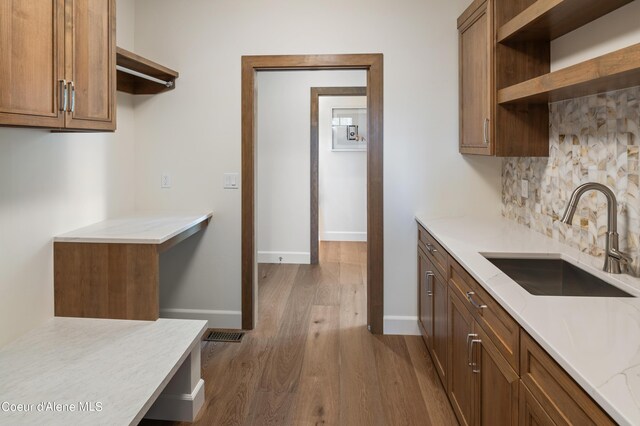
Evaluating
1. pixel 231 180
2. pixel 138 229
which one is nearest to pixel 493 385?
pixel 138 229

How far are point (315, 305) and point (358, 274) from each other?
3.66 ft

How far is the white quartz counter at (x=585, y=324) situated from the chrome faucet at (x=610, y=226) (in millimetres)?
44

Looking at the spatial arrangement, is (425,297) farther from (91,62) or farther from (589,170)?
(91,62)

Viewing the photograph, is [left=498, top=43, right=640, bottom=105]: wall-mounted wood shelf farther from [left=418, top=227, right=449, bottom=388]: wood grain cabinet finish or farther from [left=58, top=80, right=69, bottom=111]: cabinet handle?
[left=58, top=80, right=69, bottom=111]: cabinet handle

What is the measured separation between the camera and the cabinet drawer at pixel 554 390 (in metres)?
0.90

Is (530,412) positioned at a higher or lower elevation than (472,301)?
lower

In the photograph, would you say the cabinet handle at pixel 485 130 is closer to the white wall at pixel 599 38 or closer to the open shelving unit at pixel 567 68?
the open shelving unit at pixel 567 68

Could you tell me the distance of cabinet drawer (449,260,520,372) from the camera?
1.32 metres

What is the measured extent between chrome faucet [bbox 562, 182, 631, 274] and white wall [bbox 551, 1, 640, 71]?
589 mm

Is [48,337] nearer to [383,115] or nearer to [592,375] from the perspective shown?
[592,375]

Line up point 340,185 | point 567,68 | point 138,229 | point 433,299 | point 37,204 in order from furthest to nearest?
point 340,185 → point 433,299 → point 138,229 → point 37,204 → point 567,68

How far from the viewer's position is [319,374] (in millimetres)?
2576

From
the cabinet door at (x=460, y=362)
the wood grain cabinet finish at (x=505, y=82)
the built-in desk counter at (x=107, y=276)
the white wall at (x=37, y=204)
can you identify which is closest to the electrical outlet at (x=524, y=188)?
the wood grain cabinet finish at (x=505, y=82)

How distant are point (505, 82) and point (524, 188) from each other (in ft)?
2.29
